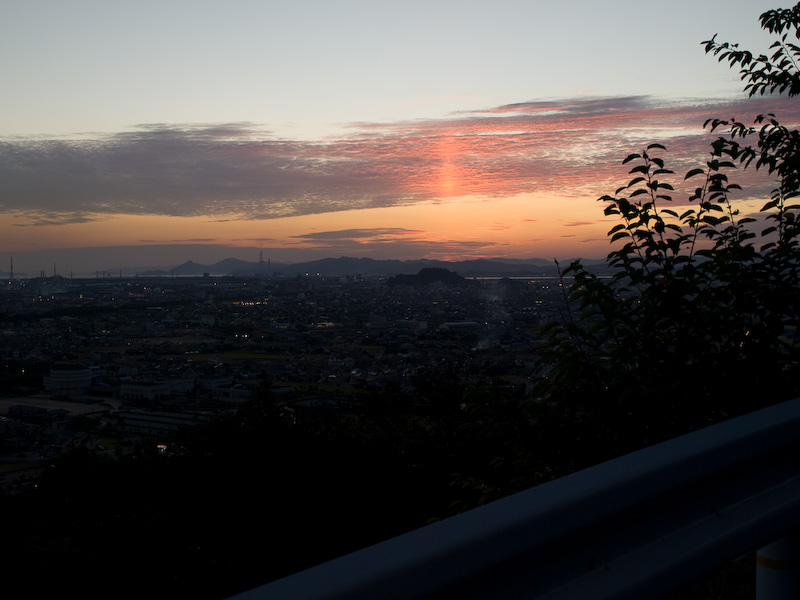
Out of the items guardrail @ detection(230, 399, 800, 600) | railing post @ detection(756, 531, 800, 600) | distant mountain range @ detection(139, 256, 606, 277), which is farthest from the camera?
distant mountain range @ detection(139, 256, 606, 277)

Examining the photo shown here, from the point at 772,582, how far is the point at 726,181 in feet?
13.3

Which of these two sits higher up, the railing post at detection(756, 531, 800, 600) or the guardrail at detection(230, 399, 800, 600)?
the guardrail at detection(230, 399, 800, 600)

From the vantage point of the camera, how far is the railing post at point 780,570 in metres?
2.33

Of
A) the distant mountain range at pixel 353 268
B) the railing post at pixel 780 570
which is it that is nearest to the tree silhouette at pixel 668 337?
the railing post at pixel 780 570

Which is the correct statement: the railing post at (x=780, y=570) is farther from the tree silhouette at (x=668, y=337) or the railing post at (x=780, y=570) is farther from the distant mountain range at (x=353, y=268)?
the distant mountain range at (x=353, y=268)

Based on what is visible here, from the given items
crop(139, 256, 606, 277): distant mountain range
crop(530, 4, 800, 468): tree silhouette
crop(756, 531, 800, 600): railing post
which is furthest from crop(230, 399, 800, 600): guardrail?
crop(139, 256, 606, 277): distant mountain range

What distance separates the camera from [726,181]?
5.72 m

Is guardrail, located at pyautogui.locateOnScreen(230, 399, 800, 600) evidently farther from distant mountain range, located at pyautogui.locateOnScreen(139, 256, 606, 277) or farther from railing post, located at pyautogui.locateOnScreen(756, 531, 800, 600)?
distant mountain range, located at pyautogui.locateOnScreen(139, 256, 606, 277)

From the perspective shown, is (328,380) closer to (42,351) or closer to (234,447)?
(42,351)

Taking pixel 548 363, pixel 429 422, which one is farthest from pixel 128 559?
pixel 429 422

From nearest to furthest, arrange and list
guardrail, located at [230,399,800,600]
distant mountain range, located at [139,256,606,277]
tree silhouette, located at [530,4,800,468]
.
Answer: guardrail, located at [230,399,800,600], tree silhouette, located at [530,4,800,468], distant mountain range, located at [139,256,606,277]

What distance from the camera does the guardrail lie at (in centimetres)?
128

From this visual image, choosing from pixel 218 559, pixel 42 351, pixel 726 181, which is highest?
pixel 726 181

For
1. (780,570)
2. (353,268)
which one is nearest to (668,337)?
(780,570)
